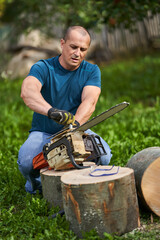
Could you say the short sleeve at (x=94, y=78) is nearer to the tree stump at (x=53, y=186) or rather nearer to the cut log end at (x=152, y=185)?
the tree stump at (x=53, y=186)

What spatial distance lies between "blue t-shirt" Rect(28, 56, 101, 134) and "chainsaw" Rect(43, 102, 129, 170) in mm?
525

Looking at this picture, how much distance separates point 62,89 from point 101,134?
1997 millimetres

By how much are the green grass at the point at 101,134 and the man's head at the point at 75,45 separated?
53.9 inches

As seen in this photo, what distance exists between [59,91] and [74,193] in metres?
1.31

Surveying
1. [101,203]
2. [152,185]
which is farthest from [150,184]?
[101,203]

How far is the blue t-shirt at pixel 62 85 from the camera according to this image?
3609mm

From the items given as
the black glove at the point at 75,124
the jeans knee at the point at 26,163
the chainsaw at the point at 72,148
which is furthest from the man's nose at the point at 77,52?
the jeans knee at the point at 26,163

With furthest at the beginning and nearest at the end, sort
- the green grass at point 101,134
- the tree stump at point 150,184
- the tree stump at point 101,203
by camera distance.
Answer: the tree stump at point 150,184, the green grass at point 101,134, the tree stump at point 101,203

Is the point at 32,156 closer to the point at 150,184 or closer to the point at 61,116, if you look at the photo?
the point at 61,116

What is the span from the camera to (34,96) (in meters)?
3.30

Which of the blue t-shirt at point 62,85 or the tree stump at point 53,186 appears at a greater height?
the blue t-shirt at point 62,85

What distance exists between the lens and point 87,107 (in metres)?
3.45

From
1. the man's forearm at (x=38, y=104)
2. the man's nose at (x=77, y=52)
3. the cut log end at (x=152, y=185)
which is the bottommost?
Result: the cut log end at (x=152, y=185)

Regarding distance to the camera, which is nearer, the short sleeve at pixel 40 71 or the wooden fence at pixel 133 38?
the short sleeve at pixel 40 71
